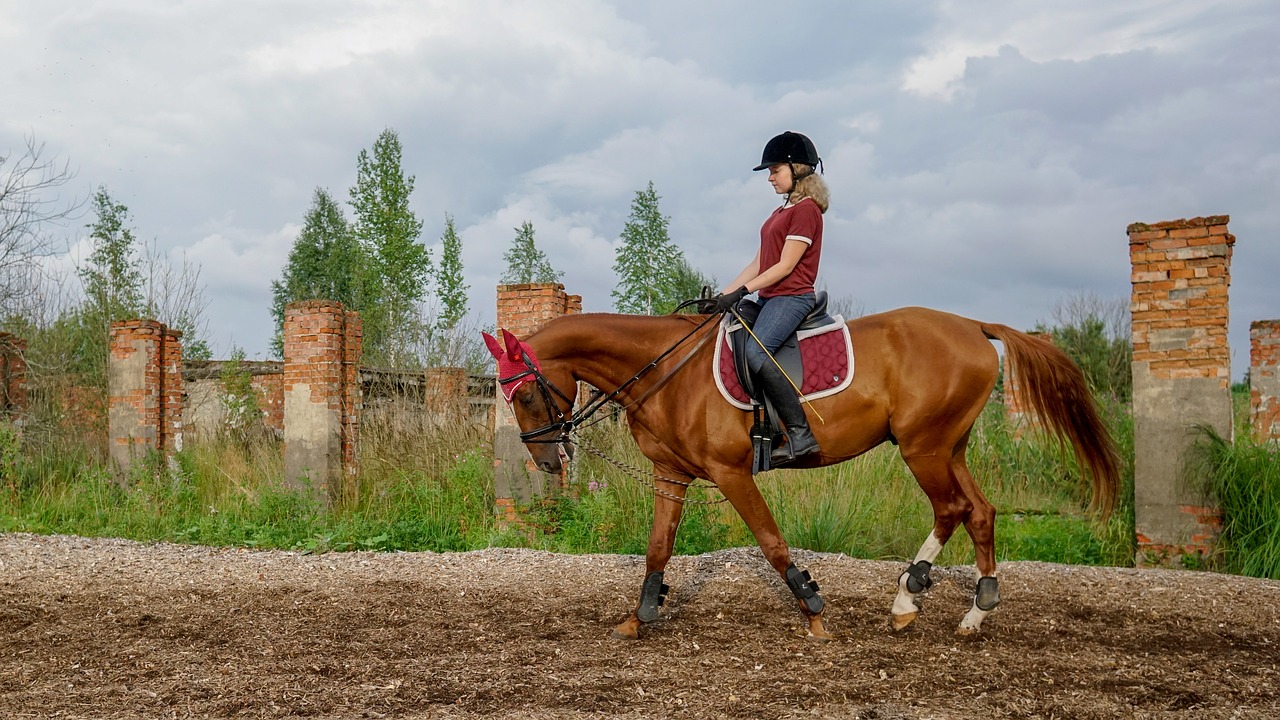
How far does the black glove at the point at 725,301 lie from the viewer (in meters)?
5.44

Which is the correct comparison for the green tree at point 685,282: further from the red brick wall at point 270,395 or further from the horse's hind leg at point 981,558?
the horse's hind leg at point 981,558

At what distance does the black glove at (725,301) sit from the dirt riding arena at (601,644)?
1994mm

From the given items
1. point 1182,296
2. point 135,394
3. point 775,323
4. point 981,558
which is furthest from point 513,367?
point 135,394

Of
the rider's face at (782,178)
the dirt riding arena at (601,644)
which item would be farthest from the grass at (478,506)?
the rider's face at (782,178)

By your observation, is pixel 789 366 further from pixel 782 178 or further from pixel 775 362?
pixel 782 178

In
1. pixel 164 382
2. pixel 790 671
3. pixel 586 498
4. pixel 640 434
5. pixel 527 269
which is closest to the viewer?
pixel 790 671

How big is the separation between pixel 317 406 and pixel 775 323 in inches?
317

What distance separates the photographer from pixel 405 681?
15.4 feet

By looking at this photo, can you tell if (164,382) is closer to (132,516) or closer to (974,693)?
(132,516)

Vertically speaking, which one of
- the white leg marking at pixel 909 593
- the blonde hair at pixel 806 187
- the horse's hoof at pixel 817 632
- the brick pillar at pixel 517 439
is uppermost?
the blonde hair at pixel 806 187

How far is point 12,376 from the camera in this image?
1655 centimetres

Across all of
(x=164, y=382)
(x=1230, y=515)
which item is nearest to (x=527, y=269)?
(x=164, y=382)

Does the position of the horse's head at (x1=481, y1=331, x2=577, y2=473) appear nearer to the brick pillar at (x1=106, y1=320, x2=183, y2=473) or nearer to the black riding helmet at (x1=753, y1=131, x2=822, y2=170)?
the black riding helmet at (x1=753, y1=131, x2=822, y2=170)

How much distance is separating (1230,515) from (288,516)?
9.76m
